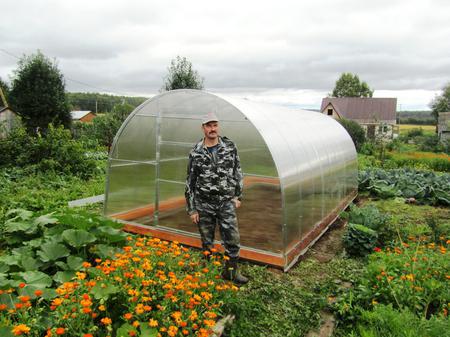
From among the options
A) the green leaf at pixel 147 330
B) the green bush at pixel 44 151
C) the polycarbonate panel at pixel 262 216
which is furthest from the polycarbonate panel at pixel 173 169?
the green bush at pixel 44 151

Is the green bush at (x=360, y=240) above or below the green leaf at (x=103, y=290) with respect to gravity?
below

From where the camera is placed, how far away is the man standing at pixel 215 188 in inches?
181

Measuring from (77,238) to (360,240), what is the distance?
4.15 metres

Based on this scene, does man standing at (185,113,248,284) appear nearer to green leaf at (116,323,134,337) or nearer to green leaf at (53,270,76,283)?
green leaf at (53,270,76,283)

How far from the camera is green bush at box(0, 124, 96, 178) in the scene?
1241cm

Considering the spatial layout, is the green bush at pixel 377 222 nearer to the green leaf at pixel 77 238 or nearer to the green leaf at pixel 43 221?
the green leaf at pixel 77 238

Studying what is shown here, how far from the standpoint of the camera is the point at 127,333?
2.76 metres

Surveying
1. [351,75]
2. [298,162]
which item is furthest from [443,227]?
[351,75]

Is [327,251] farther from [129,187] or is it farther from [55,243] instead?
[55,243]

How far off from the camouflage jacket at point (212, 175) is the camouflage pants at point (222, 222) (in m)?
0.08

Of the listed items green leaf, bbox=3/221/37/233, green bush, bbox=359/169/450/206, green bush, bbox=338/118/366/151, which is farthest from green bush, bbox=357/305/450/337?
green bush, bbox=338/118/366/151

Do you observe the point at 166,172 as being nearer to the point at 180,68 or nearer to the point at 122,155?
the point at 122,155

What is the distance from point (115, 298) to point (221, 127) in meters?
3.82

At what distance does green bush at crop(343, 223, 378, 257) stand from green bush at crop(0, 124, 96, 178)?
921 cm
